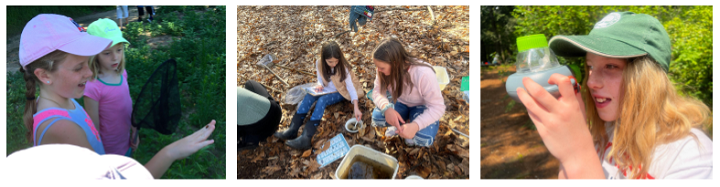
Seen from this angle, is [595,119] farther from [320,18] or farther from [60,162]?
[60,162]

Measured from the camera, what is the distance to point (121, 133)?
2.03m

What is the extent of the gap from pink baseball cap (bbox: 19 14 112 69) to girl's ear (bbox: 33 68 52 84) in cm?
6

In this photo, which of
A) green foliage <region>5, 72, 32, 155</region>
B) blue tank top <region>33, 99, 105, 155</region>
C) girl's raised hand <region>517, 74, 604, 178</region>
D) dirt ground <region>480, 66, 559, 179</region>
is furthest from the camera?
dirt ground <region>480, 66, 559, 179</region>

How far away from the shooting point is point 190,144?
208cm

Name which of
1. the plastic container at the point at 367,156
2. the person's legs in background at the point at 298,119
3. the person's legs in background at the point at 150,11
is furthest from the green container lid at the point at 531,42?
the person's legs in background at the point at 150,11

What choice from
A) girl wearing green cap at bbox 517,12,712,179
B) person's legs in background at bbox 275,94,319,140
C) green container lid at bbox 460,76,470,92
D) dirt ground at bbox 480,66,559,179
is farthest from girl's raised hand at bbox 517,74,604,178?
person's legs in background at bbox 275,94,319,140

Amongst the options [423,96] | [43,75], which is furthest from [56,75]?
[423,96]

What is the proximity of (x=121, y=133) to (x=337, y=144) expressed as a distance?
52.1 inches

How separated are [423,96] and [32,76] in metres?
2.18

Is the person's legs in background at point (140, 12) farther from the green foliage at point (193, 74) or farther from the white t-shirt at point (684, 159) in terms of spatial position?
the white t-shirt at point (684, 159)

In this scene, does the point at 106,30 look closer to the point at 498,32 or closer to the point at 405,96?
the point at 405,96

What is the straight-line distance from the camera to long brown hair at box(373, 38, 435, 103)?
2023mm

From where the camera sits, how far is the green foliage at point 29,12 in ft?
6.07

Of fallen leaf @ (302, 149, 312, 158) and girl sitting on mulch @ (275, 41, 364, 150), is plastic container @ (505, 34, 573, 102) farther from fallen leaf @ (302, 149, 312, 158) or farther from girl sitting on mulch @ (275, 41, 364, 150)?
fallen leaf @ (302, 149, 312, 158)
